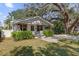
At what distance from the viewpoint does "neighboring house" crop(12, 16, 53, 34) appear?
4.04m

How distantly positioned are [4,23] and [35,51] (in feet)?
2.10

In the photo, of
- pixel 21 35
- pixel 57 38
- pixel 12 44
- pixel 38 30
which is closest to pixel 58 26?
pixel 57 38

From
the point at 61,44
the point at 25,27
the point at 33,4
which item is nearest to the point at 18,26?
the point at 25,27

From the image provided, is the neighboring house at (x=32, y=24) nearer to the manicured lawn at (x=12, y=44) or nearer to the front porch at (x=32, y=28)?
the front porch at (x=32, y=28)

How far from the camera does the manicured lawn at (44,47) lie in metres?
4.04

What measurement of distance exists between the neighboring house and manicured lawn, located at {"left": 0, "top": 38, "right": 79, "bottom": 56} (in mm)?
184

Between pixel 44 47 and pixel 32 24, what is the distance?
0.40 metres

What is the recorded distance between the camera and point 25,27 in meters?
4.04

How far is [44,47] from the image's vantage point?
4074mm

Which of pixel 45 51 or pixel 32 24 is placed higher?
pixel 32 24

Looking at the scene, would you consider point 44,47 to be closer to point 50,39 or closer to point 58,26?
point 50,39

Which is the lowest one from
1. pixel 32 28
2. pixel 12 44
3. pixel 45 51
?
pixel 45 51

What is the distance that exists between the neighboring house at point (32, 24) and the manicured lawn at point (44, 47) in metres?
0.18

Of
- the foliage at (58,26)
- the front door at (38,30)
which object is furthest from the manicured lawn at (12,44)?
the foliage at (58,26)
